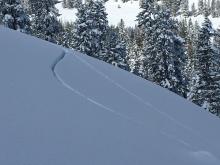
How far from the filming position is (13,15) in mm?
39094

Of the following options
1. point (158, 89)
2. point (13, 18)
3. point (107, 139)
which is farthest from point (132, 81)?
point (13, 18)

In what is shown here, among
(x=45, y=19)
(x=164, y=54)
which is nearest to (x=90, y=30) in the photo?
(x=45, y=19)

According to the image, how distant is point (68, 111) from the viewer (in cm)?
855

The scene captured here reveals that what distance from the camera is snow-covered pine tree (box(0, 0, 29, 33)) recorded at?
3831 cm

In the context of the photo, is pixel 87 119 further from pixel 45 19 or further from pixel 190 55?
pixel 190 55

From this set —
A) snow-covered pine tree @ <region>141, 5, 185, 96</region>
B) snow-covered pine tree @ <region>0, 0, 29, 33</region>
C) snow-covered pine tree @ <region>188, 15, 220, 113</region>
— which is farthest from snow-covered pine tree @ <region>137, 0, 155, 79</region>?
snow-covered pine tree @ <region>0, 0, 29, 33</region>

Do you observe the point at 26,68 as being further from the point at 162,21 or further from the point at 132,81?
the point at 162,21

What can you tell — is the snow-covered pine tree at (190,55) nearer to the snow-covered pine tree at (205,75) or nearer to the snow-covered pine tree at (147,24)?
the snow-covered pine tree at (147,24)

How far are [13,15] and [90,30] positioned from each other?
813cm

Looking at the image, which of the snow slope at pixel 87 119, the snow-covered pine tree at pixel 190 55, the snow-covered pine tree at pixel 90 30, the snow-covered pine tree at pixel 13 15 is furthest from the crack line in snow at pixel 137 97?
the snow-covered pine tree at pixel 190 55

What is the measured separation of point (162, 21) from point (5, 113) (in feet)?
113

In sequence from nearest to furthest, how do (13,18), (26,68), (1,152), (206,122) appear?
(1,152), (26,68), (206,122), (13,18)

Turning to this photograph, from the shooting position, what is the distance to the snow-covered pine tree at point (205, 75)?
37469 millimetres

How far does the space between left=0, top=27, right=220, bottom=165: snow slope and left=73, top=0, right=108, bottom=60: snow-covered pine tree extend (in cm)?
3031
